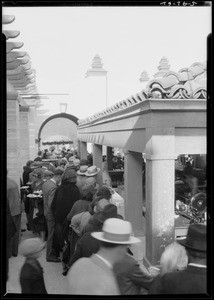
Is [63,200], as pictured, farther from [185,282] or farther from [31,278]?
[185,282]

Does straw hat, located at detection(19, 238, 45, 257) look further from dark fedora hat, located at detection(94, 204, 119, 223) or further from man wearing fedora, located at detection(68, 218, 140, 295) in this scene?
dark fedora hat, located at detection(94, 204, 119, 223)

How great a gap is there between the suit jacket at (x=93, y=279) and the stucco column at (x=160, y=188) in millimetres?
1423

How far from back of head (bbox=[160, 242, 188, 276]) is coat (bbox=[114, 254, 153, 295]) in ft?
0.45

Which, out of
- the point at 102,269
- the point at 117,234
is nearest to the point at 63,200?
the point at 117,234

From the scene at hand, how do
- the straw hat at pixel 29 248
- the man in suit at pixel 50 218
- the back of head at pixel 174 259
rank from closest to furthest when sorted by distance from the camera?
1. the back of head at pixel 174 259
2. the straw hat at pixel 29 248
3. the man in suit at pixel 50 218

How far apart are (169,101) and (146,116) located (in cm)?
33

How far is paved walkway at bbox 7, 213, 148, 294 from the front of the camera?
2.41 metres

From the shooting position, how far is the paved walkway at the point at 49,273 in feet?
7.90

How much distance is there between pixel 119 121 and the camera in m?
5.54

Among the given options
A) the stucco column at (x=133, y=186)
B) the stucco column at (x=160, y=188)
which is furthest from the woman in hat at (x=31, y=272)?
the stucco column at (x=133, y=186)

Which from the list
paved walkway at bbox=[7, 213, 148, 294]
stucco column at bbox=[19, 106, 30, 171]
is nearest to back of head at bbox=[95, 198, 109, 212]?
paved walkway at bbox=[7, 213, 148, 294]

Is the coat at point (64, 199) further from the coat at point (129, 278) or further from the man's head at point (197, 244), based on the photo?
the man's head at point (197, 244)
